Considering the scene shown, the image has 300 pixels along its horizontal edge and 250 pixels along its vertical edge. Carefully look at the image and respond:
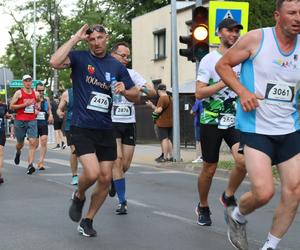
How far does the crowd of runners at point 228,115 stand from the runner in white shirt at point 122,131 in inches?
0.5

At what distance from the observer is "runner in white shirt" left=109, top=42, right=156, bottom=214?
24.8 ft

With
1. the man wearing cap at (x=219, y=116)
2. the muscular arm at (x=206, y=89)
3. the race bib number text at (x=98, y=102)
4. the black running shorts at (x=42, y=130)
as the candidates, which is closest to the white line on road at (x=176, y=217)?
the man wearing cap at (x=219, y=116)

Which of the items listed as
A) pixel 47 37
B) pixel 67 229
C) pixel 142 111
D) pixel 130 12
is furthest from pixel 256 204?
pixel 47 37

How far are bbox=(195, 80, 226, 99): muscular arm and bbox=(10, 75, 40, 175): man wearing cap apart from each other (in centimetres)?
A: 669

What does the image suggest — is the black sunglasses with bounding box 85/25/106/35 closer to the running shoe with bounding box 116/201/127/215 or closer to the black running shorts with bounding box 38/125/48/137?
the running shoe with bounding box 116/201/127/215

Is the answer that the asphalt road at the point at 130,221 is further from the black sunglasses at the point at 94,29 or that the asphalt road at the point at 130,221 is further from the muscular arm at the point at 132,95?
the black sunglasses at the point at 94,29

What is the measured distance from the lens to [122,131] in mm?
7699

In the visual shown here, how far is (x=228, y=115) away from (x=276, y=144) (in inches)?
63.2

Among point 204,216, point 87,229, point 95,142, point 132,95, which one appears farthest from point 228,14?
point 87,229

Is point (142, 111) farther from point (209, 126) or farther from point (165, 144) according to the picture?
point (209, 126)

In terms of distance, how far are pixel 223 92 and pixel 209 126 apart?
1.23 feet

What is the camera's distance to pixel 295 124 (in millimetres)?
4812

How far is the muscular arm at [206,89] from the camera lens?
5988 mm

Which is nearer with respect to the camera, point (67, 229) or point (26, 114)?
point (67, 229)
